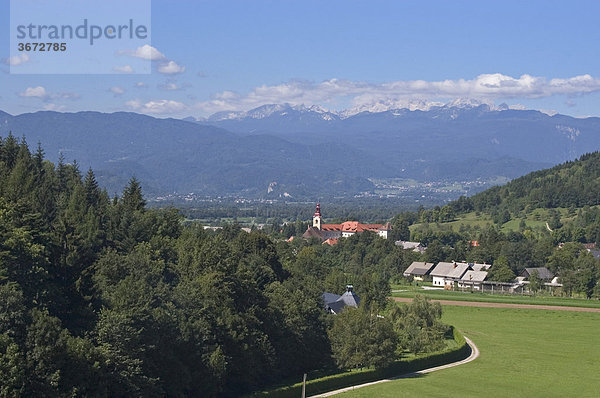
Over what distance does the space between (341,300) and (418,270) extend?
7440 cm

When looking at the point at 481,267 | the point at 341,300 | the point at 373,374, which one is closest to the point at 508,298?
the point at 481,267

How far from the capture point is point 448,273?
14912 centimetres

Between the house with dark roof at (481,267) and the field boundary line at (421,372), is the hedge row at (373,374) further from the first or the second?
the house with dark roof at (481,267)

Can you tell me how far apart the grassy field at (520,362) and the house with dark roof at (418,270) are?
49704 millimetres

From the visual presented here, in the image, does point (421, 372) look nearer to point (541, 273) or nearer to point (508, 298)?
point (508, 298)

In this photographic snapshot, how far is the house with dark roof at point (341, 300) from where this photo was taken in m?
78.9

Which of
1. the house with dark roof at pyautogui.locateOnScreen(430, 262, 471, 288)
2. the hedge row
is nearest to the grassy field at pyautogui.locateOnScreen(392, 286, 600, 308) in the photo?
the house with dark roof at pyautogui.locateOnScreen(430, 262, 471, 288)

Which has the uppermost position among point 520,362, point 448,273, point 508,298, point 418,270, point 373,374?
point 418,270

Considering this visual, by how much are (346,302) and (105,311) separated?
134 feet

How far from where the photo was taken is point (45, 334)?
38.6m

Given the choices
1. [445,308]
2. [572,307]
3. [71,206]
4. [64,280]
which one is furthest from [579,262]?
[64,280]

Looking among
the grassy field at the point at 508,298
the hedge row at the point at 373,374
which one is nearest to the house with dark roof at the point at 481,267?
the grassy field at the point at 508,298

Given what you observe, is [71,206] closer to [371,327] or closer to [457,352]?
[371,327]

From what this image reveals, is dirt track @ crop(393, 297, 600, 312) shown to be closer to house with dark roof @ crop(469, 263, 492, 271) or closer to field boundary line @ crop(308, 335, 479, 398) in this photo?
field boundary line @ crop(308, 335, 479, 398)
